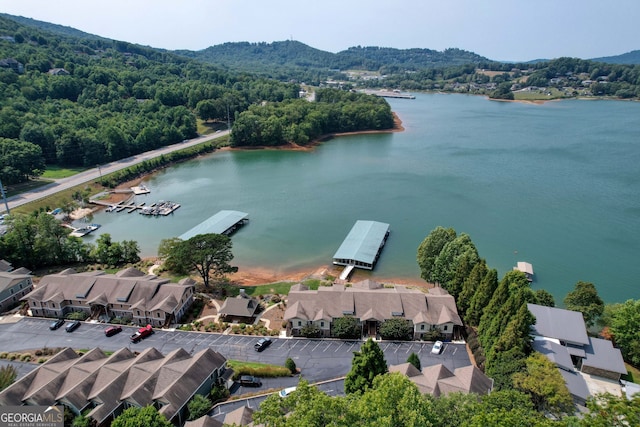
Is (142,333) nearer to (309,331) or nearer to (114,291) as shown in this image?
(114,291)

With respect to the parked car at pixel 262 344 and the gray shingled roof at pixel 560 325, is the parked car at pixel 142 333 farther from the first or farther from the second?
the gray shingled roof at pixel 560 325

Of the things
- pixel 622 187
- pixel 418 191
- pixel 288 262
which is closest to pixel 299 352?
pixel 288 262

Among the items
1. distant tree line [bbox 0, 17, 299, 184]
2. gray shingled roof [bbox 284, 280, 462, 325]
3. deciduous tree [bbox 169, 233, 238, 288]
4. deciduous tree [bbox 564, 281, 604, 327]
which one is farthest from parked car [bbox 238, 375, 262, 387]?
distant tree line [bbox 0, 17, 299, 184]

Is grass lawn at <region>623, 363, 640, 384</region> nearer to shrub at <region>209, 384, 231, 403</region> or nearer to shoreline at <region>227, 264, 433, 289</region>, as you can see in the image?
shoreline at <region>227, 264, 433, 289</region>

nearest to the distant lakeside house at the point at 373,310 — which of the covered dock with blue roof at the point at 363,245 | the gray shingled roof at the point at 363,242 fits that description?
the covered dock with blue roof at the point at 363,245

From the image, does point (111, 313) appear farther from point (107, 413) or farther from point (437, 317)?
point (437, 317)

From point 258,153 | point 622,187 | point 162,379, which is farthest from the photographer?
point 258,153

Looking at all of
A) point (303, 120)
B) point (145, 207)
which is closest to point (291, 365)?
point (145, 207)

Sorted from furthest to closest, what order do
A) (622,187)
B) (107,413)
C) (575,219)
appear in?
1. (622,187)
2. (575,219)
3. (107,413)
